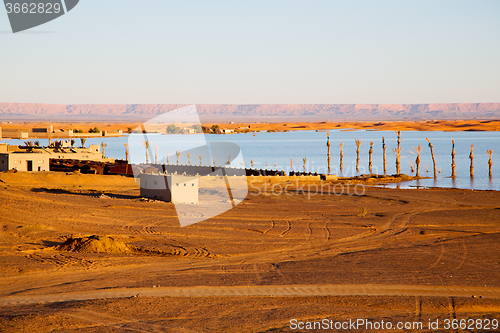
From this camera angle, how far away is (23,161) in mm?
39594

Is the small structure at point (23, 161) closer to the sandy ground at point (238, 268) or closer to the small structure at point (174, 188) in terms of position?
the sandy ground at point (238, 268)

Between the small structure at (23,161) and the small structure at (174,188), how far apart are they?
17.5 m

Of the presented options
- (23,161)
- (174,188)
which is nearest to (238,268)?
(174,188)

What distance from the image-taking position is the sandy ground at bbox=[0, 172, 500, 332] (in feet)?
31.9

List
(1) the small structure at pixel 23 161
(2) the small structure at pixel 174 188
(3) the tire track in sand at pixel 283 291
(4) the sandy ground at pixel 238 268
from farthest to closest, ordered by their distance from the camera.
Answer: (1) the small structure at pixel 23 161
(2) the small structure at pixel 174 188
(3) the tire track in sand at pixel 283 291
(4) the sandy ground at pixel 238 268

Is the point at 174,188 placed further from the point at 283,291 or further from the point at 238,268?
the point at 283,291

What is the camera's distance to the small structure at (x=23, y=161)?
38.2m

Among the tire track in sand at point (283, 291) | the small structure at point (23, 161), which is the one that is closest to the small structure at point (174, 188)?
the tire track in sand at point (283, 291)

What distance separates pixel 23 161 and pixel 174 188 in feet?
66.0

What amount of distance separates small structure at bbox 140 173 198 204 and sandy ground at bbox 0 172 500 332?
3.31ft

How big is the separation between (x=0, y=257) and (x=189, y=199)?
12916 millimetres

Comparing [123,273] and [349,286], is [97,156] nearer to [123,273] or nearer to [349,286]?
[123,273]

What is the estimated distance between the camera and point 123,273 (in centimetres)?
1295

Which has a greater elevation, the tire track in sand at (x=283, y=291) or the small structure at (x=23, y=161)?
the small structure at (x=23, y=161)
